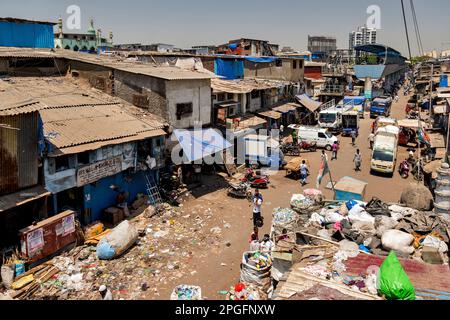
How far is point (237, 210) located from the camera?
54.8 feet

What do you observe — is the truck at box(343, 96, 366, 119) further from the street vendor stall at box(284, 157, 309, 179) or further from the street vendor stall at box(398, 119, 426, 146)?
the street vendor stall at box(284, 157, 309, 179)

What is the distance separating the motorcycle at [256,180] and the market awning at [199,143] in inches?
87.1

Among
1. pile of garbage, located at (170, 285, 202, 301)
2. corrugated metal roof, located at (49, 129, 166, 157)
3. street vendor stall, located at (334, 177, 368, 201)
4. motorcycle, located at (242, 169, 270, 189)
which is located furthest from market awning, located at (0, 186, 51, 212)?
street vendor stall, located at (334, 177, 368, 201)

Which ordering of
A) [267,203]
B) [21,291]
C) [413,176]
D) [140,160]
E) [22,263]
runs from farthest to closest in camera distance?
1. [413,176]
2. [267,203]
3. [140,160]
4. [22,263]
5. [21,291]

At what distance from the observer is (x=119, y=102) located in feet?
61.4

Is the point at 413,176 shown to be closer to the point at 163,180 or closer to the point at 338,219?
the point at 338,219

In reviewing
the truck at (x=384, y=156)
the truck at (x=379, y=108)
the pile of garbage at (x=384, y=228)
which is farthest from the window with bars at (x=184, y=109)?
the truck at (x=379, y=108)

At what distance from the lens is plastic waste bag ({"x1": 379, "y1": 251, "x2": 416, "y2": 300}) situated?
281 inches

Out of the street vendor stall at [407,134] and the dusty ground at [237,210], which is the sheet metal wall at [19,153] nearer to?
the dusty ground at [237,210]

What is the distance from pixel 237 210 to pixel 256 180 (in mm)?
3487

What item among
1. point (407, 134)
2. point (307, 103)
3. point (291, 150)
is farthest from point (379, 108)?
point (291, 150)

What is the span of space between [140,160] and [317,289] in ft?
36.1

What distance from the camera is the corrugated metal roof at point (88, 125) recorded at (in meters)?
13.3
